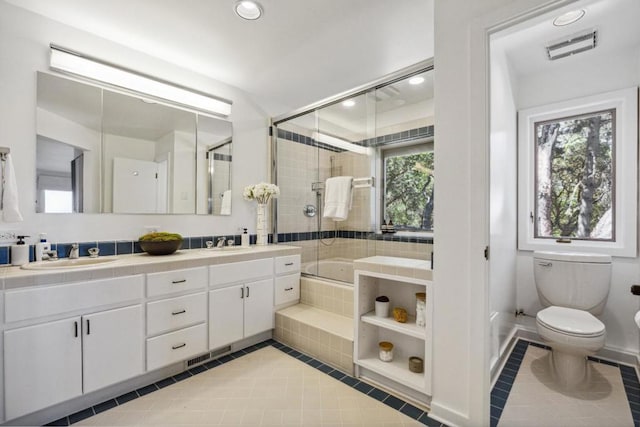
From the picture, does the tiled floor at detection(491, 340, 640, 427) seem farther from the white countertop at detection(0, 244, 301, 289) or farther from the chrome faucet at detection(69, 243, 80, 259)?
the chrome faucet at detection(69, 243, 80, 259)

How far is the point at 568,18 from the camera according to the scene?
6.21 ft

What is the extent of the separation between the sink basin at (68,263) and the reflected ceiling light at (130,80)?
51.4 inches

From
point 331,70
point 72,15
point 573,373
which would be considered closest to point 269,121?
point 331,70

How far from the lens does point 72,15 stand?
6.33ft

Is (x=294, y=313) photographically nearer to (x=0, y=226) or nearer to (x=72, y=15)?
(x=0, y=226)

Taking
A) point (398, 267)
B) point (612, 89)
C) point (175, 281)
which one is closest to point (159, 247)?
point (175, 281)

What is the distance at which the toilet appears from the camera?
1856 mm

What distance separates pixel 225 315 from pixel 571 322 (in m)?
2.48

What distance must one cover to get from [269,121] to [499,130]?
2256mm

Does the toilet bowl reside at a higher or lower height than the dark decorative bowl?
lower

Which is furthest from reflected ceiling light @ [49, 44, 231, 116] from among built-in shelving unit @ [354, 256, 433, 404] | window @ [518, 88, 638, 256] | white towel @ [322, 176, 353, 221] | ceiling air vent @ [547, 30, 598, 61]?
window @ [518, 88, 638, 256]

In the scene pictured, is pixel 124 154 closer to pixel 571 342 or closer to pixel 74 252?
pixel 74 252

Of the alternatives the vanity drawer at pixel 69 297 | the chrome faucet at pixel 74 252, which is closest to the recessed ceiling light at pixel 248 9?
the vanity drawer at pixel 69 297

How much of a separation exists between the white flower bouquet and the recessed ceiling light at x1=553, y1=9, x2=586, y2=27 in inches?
99.1
